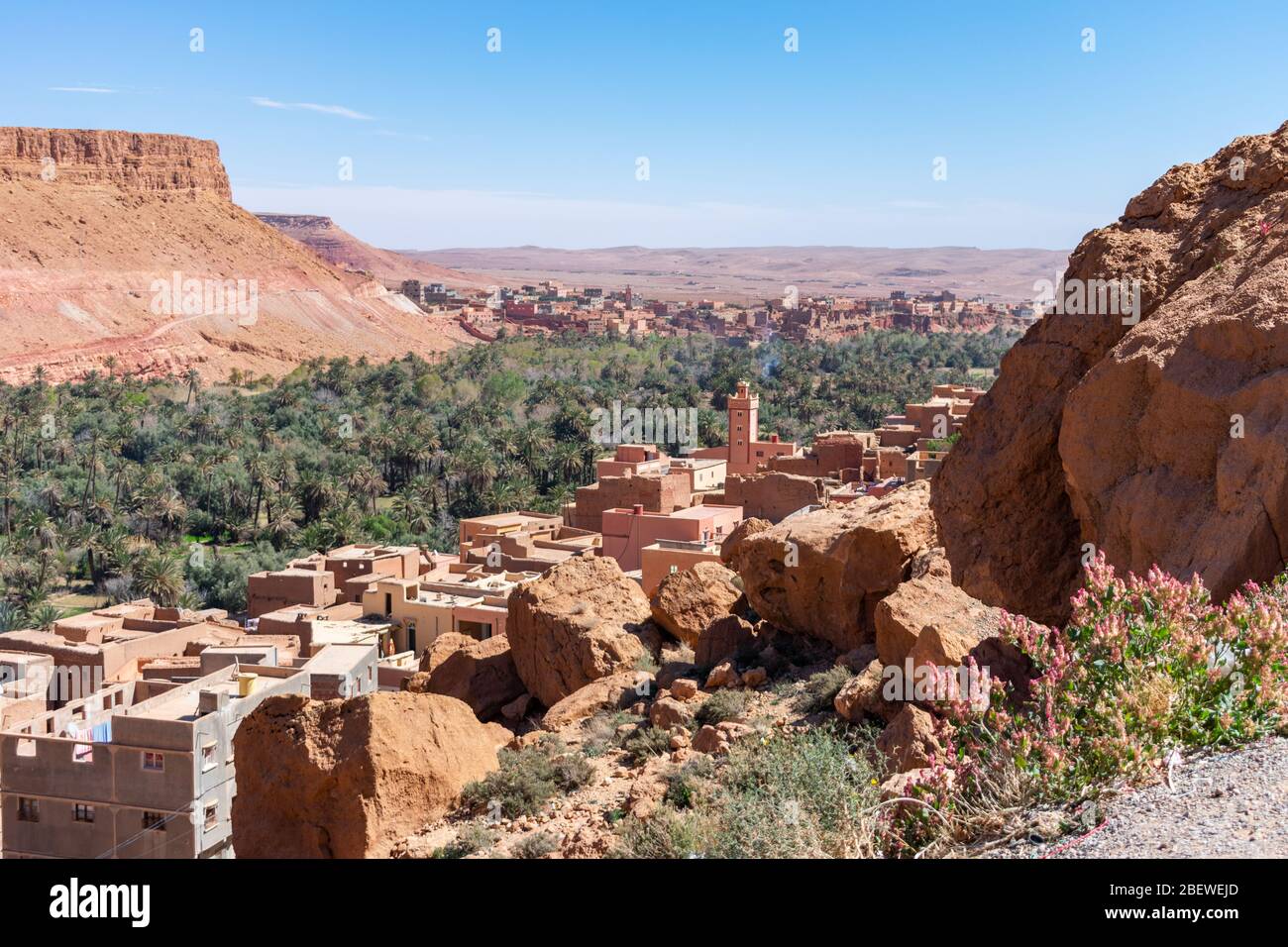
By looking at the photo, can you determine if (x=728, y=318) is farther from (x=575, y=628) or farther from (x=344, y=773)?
(x=344, y=773)

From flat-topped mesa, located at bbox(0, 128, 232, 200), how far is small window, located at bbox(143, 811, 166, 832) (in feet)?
277

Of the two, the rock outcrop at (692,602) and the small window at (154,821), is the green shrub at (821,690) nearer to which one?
the rock outcrop at (692,602)

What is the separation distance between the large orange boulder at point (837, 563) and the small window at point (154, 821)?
6800 mm

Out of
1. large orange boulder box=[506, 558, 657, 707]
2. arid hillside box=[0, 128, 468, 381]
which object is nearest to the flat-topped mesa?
arid hillside box=[0, 128, 468, 381]

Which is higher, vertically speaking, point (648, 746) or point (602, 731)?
point (648, 746)

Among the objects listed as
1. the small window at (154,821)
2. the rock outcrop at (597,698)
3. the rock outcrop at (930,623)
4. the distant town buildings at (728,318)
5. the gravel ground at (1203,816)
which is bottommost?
the small window at (154,821)

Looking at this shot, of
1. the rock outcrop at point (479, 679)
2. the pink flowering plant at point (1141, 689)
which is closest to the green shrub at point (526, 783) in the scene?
the rock outcrop at point (479, 679)

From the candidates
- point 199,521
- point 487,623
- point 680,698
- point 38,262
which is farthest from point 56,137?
point 680,698

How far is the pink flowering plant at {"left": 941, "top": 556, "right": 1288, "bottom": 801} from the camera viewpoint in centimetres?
392

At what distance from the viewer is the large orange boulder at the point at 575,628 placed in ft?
38.8

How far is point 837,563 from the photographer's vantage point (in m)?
10.8

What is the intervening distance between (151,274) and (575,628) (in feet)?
270

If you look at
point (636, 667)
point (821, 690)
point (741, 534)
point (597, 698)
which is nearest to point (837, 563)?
point (821, 690)
